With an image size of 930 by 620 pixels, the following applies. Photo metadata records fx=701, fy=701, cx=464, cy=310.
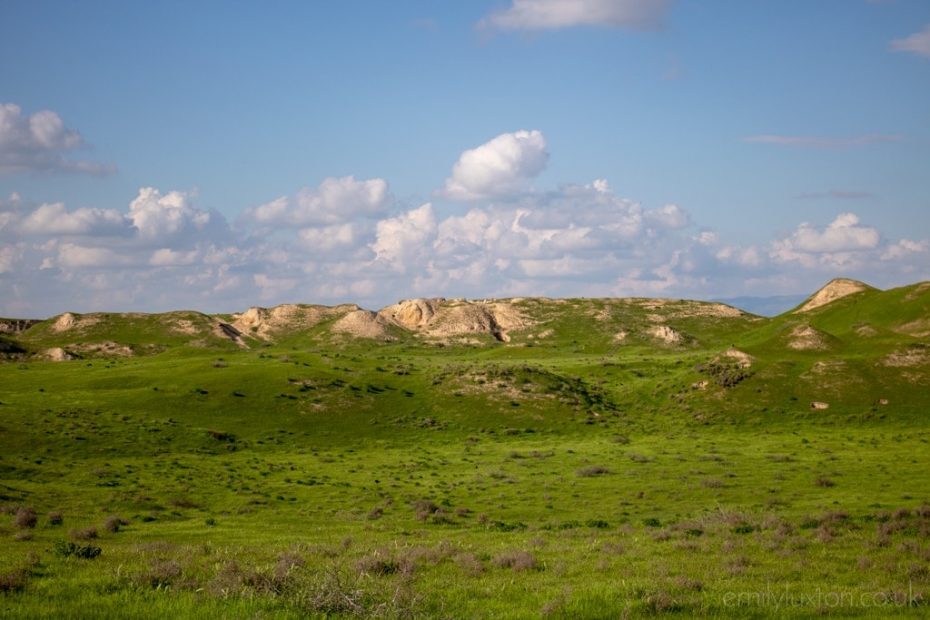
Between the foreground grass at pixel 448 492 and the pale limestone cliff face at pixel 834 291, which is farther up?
the pale limestone cliff face at pixel 834 291

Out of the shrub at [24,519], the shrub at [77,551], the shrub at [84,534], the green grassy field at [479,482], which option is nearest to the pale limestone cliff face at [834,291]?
the green grassy field at [479,482]

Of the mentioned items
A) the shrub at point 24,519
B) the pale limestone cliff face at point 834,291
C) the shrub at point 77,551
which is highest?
the pale limestone cliff face at point 834,291

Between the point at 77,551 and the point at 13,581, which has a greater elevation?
the point at 13,581

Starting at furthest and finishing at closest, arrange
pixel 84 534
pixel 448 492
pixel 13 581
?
pixel 448 492, pixel 84 534, pixel 13 581

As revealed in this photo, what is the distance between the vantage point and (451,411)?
8794 centimetres

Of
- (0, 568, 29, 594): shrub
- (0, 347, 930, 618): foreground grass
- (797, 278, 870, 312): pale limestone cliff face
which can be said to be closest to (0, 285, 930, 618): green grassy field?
(0, 568, 29, 594): shrub

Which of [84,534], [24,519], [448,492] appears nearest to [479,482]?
[448,492]

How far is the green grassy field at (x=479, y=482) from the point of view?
734 inches

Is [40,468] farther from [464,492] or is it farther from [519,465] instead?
[519,465]

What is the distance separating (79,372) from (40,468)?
159ft

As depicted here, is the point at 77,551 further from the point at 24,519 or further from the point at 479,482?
the point at 479,482

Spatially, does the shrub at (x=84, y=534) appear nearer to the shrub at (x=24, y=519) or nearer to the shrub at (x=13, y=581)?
the shrub at (x=24, y=519)

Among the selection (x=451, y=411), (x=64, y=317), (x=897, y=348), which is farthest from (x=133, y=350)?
(x=897, y=348)

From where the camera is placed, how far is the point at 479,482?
184 feet
